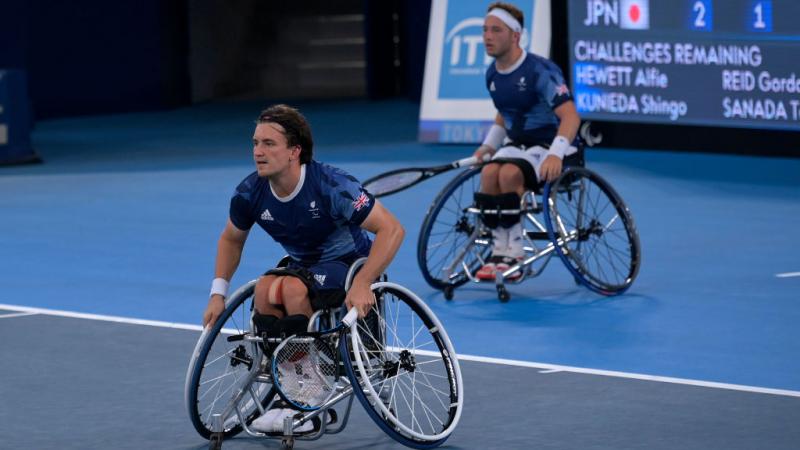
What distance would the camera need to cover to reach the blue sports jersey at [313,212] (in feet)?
17.3

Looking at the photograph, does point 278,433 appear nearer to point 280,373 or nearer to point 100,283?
point 280,373

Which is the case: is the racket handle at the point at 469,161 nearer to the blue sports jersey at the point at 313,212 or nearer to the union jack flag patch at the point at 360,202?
the blue sports jersey at the point at 313,212

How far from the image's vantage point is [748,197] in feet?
39.3

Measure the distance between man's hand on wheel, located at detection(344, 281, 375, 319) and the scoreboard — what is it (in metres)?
8.69

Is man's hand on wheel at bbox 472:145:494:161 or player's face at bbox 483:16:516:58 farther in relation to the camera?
man's hand on wheel at bbox 472:145:494:161

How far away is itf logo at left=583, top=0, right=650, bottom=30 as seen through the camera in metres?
→ 14.3

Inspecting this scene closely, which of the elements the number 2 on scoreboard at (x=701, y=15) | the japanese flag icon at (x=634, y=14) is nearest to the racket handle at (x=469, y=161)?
the number 2 on scoreboard at (x=701, y=15)

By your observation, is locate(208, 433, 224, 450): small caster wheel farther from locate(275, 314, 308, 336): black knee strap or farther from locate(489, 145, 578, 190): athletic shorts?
locate(489, 145, 578, 190): athletic shorts

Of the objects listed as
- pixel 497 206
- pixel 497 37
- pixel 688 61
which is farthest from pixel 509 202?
pixel 688 61

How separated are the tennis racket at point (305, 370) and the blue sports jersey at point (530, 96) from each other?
333cm

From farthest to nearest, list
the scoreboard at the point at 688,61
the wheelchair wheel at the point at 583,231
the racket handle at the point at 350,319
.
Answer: the scoreboard at the point at 688,61 < the wheelchair wheel at the point at 583,231 < the racket handle at the point at 350,319

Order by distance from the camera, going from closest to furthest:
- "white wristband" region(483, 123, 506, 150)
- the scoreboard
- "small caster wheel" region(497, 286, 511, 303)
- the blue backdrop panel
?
"small caster wheel" region(497, 286, 511, 303), "white wristband" region(483, 123, 506, 150), the scoreboard, the blue backdrop panel

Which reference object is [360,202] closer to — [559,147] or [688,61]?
[559,147]

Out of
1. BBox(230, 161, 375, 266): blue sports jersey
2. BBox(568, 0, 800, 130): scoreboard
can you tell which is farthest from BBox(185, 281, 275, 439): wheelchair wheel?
BBox(568, 0, 800, 130): scoreboard
